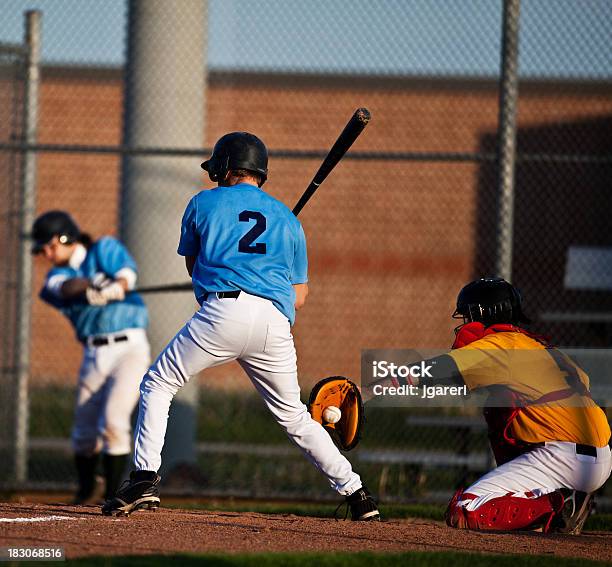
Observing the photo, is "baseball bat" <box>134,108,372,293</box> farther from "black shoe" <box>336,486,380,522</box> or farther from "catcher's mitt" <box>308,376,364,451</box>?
"black shoe" <box>336,486,380,522</box>

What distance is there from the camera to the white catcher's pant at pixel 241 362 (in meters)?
4.27

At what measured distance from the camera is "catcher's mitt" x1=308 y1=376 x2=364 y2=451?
4.52 m

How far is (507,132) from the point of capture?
6758 millimetres

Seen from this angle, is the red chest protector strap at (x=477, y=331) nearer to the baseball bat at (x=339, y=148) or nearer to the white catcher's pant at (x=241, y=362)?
the white catcher's pant at (x=241, y=362)

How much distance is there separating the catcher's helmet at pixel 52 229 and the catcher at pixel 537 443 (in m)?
3.12

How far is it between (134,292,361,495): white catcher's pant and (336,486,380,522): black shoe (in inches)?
5.5

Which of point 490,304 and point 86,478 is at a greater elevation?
point 490,304

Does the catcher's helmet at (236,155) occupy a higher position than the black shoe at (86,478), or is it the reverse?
the catcher's helmet at (236,155)

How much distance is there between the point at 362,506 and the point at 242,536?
680mm

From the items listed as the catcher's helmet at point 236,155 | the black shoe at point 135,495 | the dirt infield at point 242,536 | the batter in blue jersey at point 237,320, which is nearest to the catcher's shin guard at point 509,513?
the dirt infield at point 242,536

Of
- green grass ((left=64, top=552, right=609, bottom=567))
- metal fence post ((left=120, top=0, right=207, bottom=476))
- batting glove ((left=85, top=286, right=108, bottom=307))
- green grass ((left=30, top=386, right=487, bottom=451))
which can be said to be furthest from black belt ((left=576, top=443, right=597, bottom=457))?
green grass ((left=30, top=386, right=487, bottom=451))

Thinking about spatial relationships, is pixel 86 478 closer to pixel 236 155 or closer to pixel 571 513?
pixel 236 155

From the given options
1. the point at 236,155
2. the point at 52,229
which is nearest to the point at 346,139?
the point at 236,155

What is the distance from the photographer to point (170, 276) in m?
7.56
